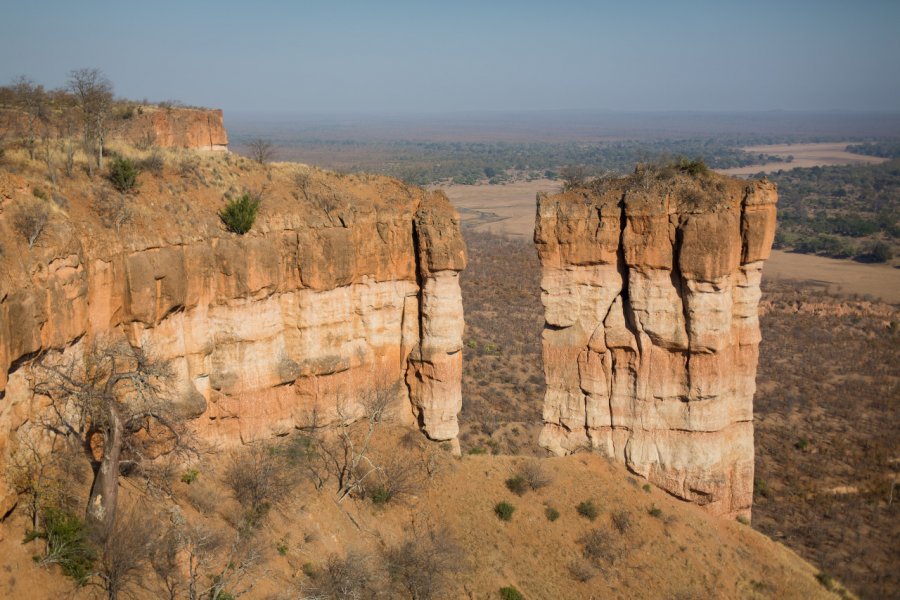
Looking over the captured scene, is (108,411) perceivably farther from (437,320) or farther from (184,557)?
(437,320)

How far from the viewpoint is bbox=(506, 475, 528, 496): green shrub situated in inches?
979

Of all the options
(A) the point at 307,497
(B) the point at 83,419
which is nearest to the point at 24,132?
(B) the point at 83,419

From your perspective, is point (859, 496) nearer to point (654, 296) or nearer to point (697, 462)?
point (697, 462)

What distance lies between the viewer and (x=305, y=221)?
2447cm

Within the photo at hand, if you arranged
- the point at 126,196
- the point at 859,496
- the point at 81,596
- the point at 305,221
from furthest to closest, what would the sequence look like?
the point at 859,496, the point at 305,221, the point at 126,196, the point at 81,596

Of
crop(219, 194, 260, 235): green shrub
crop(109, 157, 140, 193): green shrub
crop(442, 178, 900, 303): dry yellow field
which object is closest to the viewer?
crop(109, 157, 140, 193): green shrub

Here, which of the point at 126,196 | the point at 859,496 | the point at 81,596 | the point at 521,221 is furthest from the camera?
the point at 521,221

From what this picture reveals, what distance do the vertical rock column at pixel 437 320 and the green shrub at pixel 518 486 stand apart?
3.09 metres

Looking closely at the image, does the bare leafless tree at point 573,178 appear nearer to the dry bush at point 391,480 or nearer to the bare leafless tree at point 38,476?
the dry bush at point 391,480

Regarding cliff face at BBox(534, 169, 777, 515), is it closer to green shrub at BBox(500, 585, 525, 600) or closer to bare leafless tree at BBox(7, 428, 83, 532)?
green shrub at BBox(500, 585, 525, 600)

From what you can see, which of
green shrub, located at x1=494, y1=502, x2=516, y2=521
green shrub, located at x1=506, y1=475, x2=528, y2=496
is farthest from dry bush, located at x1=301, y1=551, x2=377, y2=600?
green shrub, located at x1=506, y1=475, x2=528, y2=496

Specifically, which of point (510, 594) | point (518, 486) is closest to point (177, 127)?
point (518, 486)

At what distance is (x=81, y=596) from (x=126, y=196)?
431 inches

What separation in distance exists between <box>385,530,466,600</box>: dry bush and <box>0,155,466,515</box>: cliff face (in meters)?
5.48
